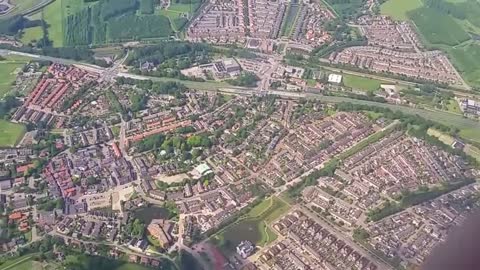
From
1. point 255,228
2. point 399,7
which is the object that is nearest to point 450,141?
point 255,228

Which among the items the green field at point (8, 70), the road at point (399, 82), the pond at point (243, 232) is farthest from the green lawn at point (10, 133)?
the road at point (399, 82)

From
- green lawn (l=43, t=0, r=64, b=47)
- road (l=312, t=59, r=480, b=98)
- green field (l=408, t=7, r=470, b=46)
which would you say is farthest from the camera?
green lawn (l=43, t=0, r=64, b=47)

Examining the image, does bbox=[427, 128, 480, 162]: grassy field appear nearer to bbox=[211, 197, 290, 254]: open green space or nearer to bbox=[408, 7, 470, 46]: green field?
bbox=[211, 197, 290, 254]: open green space

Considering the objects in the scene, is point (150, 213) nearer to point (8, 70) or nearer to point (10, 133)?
point (10, 133)

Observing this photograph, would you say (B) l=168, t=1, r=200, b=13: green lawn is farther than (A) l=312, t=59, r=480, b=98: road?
Yes

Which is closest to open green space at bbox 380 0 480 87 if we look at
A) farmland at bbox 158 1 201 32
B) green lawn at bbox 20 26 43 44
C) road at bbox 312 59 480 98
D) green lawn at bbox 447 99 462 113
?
→ road at bbox 312 59 480 98

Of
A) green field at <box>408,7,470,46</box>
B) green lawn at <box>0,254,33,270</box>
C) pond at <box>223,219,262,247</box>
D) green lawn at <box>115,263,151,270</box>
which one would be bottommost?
green lawn at <box>0,254,33,270</box>
